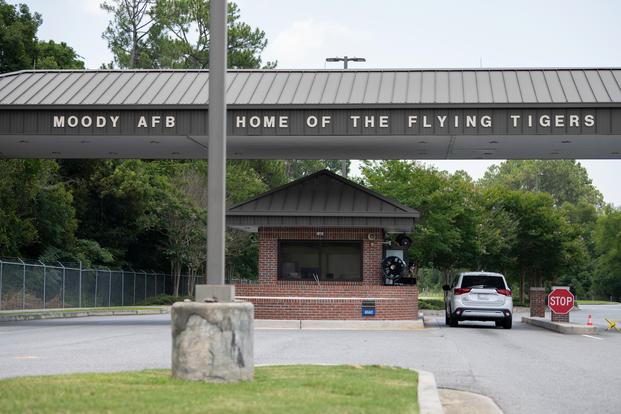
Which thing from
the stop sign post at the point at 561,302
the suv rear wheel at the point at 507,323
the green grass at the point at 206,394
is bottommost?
the suv rear wheel at the point at 507,323

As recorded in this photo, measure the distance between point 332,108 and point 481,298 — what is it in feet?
24.3

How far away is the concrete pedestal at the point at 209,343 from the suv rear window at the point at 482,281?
2006 cm

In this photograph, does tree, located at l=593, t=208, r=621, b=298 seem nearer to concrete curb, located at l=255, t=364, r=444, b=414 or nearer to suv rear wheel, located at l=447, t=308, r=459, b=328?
suv rear wheel, located at l=447, t=308, r=459, b=328

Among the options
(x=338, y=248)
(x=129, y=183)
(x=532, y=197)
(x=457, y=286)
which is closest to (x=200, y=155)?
(x=338, y=248)

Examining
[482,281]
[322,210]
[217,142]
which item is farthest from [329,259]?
[217,142]

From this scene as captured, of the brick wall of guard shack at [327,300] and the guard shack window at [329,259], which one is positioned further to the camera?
the guard shack window at [329,259]

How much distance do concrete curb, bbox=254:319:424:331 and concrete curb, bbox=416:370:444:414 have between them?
669 inches

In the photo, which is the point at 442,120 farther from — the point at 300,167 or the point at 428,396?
the point at 300,167

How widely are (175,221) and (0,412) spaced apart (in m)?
55.1

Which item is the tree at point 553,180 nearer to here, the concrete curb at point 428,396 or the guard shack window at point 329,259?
the guard shack window at point 329,259

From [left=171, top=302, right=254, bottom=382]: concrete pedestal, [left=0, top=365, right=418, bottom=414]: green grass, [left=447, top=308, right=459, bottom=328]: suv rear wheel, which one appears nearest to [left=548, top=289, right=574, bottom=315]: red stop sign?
[left=447, top=308, right=459, bottom=328]: suv rear wheel

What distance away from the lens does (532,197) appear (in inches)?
2881

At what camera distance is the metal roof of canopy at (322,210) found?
3259 cm

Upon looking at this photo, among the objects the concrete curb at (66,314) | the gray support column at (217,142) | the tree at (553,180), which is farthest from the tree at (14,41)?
the tree at (553,180)
